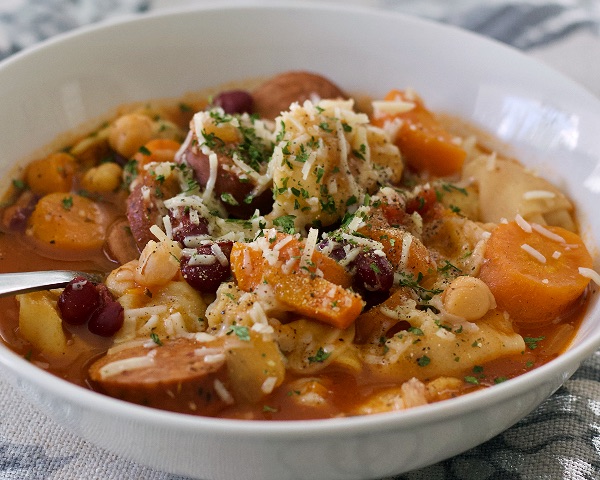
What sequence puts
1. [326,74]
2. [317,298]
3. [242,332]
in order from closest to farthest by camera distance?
[242,332] < [317,298] < [326,74]

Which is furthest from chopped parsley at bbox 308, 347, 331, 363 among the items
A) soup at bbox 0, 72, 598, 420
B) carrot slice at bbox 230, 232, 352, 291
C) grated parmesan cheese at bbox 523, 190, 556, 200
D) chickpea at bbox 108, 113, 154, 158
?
chickpea at bbox 108, 113, 154, 158

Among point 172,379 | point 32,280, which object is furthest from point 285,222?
point 32,280

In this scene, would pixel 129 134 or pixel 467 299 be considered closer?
pixel 467 299

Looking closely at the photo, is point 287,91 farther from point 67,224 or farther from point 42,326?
point 42,326

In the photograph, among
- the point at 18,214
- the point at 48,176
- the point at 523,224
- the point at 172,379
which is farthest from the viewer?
the point at 48,176

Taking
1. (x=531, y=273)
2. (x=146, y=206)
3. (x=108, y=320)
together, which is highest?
(x=531, y=273)

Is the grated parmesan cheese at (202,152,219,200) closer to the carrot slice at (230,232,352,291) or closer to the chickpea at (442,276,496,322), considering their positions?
the carrot slice at (230,232,352,291)

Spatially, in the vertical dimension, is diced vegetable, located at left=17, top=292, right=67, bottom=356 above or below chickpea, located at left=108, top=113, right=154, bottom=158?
below

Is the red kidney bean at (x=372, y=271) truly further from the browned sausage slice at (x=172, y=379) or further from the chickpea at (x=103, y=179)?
the chickpea at (x=103, y=179)
